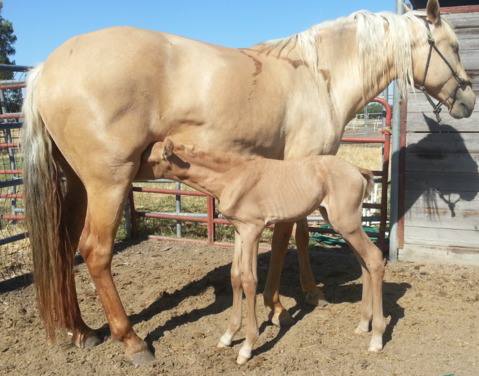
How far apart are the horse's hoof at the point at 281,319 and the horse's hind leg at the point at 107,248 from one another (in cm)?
93

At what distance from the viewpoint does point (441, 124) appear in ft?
14.4

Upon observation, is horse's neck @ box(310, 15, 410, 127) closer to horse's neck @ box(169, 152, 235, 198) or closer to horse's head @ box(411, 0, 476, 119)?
horse's head @ box(411, 0, 476, 119)

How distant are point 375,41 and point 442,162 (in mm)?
1595

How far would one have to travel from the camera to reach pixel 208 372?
268 centimetres

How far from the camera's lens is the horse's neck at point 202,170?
8.94 ft

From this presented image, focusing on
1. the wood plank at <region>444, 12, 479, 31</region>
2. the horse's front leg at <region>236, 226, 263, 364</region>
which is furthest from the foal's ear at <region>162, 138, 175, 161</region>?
the wood plank at <region>444, 12, 479, 31</region>

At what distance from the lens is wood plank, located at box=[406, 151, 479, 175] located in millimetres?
4363

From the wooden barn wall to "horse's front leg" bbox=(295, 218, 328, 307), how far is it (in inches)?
56.9

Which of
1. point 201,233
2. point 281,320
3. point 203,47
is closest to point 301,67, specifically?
point 203,47

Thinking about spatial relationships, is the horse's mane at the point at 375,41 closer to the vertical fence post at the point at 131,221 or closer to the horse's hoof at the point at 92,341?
the horse's hoof at the point at 92,341

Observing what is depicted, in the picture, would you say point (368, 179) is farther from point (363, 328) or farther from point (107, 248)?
point (107, 248)

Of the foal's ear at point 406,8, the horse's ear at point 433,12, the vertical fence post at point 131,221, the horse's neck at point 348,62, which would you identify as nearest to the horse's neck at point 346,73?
the horse's neck at point 348,62

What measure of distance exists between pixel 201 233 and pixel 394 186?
249 centimetres

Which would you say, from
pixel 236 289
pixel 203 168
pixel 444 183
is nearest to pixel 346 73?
pixel 203 168
